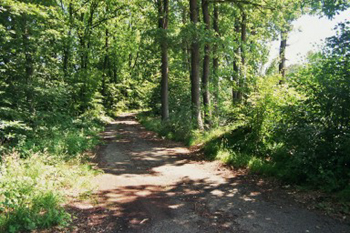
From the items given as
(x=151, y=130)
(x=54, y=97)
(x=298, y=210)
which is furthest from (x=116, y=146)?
(x=298, y=210)

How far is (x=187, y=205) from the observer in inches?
199

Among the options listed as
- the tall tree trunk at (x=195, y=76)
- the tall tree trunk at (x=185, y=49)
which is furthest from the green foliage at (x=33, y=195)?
the tall tree trunk at (x=185, y=49)

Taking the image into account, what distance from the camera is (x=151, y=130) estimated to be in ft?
55.1

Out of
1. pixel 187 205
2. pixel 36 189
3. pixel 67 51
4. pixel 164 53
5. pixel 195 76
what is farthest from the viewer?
pixel 164 53

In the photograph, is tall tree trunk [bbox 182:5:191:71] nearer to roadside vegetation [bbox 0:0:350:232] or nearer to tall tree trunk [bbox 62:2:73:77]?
roadside vegetation [bbox 0:0:350:232]

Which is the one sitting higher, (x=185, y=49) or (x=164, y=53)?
(x=164, y=53)

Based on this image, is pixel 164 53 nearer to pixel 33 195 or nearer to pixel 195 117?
pixel 195 117

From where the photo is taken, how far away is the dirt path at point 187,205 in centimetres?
414

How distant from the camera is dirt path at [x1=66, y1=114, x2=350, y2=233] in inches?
163

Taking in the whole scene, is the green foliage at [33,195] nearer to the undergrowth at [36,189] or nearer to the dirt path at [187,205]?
the undergrowth at [36,189]

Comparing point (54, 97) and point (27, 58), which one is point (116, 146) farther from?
point (27, 58)

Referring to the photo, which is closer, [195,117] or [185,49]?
[195,117]

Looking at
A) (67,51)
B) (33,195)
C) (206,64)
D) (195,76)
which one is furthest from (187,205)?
(67,51)

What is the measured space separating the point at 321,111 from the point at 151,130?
12.2 m
